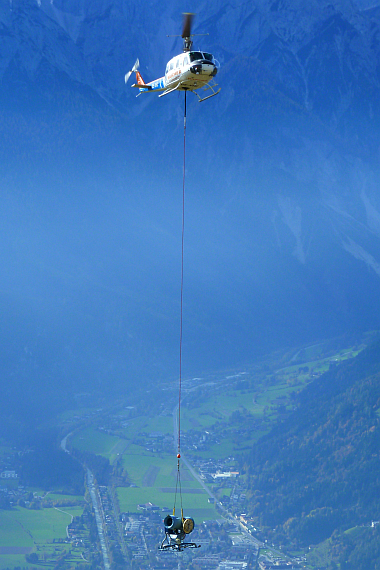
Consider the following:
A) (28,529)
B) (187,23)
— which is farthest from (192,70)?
(28,529)

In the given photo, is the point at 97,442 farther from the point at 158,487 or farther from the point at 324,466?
the point at 324,466

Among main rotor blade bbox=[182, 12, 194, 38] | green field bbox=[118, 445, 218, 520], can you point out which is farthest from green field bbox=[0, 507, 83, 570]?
main rotor blade bbox=[182, 12, 194, 38]

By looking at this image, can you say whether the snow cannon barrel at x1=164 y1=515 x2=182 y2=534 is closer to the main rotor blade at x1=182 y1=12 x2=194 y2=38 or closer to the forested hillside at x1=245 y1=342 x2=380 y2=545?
the main rotor blade at x1=182 y1=12 x2=194 y2=38

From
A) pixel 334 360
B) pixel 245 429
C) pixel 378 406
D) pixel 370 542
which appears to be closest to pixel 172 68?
pixel 370 542

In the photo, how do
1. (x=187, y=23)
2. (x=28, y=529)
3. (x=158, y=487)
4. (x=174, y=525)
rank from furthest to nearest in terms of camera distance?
(x=158, y=487)
(x=28, y=529)
(x=187, y=23)
(x=174, y=525)

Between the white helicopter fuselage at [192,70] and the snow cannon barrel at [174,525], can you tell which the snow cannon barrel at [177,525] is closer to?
the snow cannon barrel at [174,525]

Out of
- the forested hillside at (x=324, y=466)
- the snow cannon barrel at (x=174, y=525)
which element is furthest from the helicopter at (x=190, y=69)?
the forested hillside at (x=324, y=466)

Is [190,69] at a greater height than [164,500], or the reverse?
[190,69]

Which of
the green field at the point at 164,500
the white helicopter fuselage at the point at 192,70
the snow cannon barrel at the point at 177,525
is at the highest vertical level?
the white helicopter fuselage at the point at 192,70
